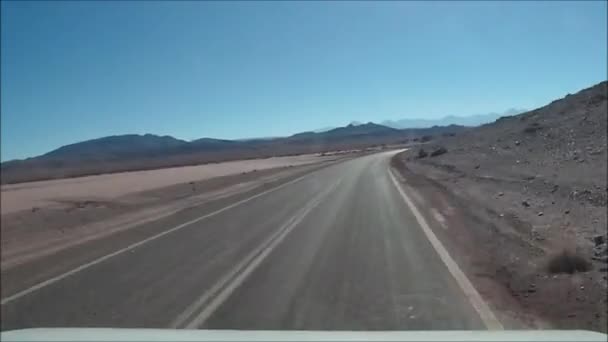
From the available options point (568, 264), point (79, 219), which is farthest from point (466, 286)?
point (79, 219)

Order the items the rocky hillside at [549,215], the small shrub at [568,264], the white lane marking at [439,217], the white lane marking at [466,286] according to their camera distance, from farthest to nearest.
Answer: the white lane marking at [439,217] < the small shrub at [568,264] < the rocky hillside at [549,215] < the white lane marking at [466,286]

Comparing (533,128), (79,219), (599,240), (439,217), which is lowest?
(439,217)

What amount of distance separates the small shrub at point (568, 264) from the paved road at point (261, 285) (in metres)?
1.64

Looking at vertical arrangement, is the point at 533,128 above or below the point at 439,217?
above

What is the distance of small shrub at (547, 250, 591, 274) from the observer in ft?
30.5

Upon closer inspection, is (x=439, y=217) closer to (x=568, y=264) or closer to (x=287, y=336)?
(x=568, y=264)

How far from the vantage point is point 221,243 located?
43.6 ft

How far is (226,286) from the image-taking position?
8.80 meters

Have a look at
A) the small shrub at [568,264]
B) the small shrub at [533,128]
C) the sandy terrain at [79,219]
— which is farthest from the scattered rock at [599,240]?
the small shrub at [533,128]

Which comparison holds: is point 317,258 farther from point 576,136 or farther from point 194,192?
point 576,136

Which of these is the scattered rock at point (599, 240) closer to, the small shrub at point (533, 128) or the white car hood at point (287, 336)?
the white car hood at point (287, 336)

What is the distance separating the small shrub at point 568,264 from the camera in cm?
928

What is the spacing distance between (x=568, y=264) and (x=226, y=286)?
16.6 feet

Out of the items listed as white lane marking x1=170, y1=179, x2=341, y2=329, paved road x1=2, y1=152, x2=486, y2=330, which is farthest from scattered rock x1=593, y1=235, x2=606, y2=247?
white lane marking x1=170, y1=179, x2=341, y2=329
